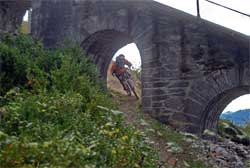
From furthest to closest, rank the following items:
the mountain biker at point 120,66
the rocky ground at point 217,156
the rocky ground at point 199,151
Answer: the mountain biker at point 120,66, the rocky ground at point 217,156, the rocky ground at point 199,151

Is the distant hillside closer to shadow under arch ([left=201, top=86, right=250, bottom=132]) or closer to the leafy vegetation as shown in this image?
shadow under arch ([left=201, top=86, right=250, bottom=132])

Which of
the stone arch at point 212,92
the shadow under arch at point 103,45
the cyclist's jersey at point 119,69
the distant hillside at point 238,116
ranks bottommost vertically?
the distant hillside at point 238,116

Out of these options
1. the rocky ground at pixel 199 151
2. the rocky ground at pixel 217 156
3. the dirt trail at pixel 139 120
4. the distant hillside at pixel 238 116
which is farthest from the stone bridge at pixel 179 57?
the distant hillside at pixel 238 116

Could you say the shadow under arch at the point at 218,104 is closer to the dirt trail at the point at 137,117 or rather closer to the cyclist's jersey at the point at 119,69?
the dirt trail at the point at 137,117

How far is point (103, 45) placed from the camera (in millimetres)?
11047

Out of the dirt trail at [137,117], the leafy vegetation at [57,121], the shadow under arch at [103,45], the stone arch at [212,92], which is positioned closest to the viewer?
the leafy vegetation at [57,121]

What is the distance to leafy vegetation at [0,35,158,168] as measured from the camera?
367cm

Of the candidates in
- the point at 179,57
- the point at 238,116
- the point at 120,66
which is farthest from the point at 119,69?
the point at 238,116

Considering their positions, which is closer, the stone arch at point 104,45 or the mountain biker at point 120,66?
the stone arch at point 104,45

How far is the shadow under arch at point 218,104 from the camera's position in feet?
29.3

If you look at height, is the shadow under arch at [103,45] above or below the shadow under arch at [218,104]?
above

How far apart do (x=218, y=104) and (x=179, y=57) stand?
115 cm

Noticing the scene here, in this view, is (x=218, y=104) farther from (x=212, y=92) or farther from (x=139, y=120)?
(x=139, y=120)

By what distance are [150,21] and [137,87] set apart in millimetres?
4262
